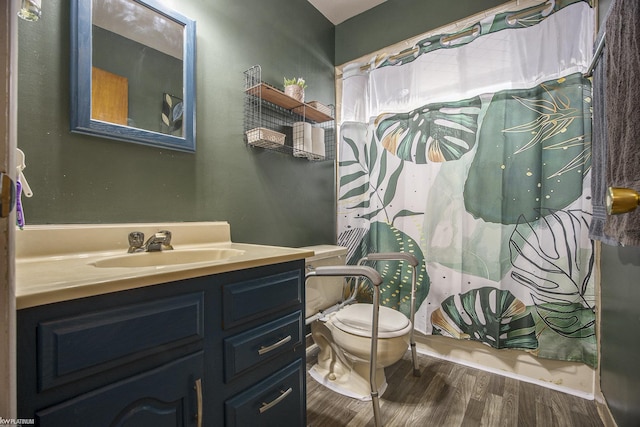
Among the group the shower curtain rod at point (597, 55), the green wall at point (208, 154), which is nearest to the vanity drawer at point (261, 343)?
the green wall at point (208, 154)

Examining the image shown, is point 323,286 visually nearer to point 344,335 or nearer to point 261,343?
point 344,335

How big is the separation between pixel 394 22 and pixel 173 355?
8.00ft

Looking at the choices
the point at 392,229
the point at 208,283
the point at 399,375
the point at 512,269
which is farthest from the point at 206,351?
the point at 512,269

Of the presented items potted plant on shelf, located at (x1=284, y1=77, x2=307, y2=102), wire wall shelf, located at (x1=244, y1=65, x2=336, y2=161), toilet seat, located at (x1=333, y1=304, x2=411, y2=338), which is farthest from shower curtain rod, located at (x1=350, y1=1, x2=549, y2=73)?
toilet seat, located at (x1=333, y1=304, x2=411, y2=338)

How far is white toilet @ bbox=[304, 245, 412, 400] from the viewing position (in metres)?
1.41

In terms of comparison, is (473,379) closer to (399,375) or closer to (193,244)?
(399,375)

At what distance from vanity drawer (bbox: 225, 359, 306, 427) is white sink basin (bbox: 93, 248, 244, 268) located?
438 millimetres

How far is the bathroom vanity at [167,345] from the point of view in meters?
0.55

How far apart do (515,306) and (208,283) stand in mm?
1700

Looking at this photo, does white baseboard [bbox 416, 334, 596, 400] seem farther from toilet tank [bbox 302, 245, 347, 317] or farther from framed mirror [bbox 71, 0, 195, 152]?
framed mirror [bbox 71, 0, 195, 152]

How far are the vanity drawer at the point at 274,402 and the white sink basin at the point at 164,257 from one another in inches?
17.2

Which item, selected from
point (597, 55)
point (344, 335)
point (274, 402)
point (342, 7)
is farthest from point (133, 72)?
point (597, 55)

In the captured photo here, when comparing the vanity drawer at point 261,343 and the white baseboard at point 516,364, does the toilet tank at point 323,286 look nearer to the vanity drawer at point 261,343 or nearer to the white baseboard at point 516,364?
the vanity drawer at point 261,343

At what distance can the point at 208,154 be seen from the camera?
1.47 metres
